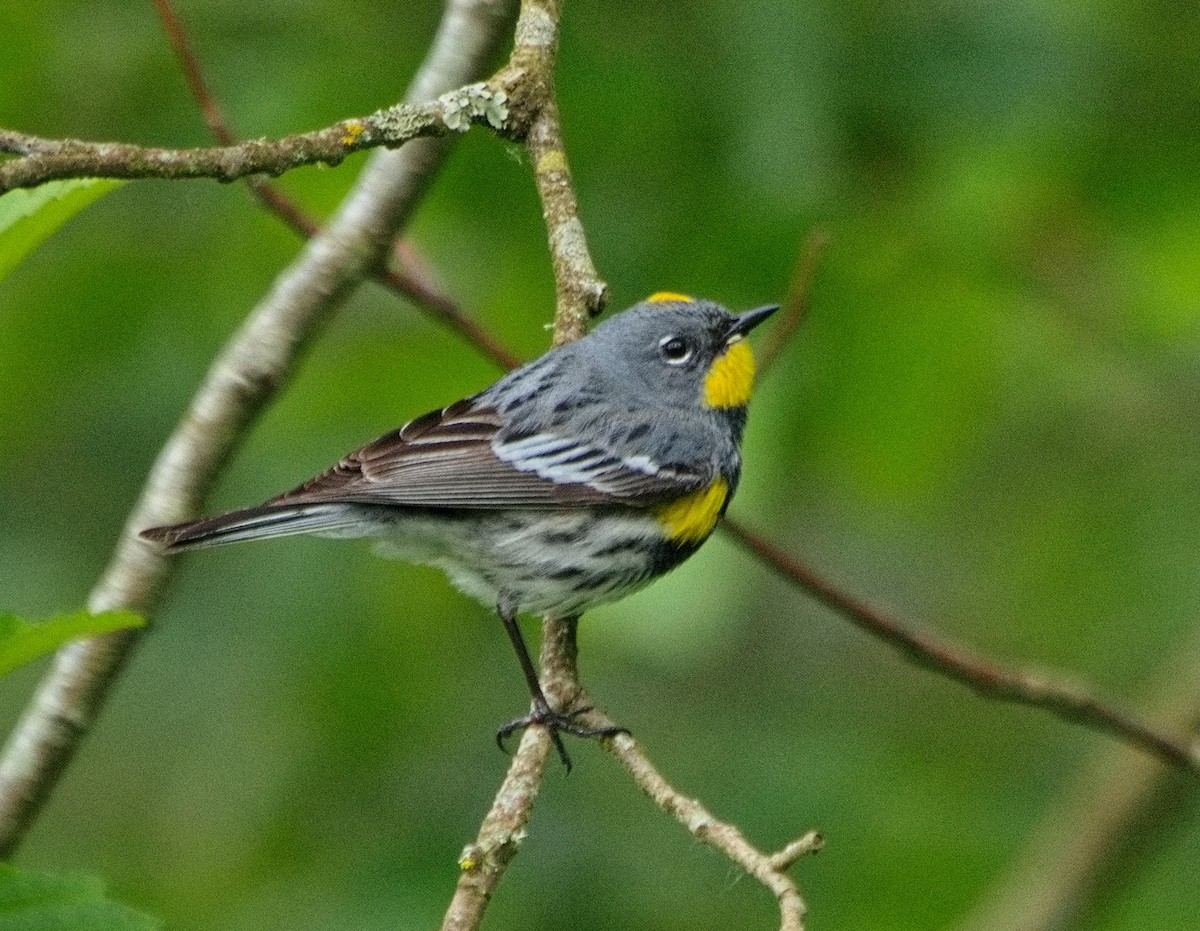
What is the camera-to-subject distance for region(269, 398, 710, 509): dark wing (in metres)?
4.38

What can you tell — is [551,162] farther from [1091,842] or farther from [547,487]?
[1091,842]

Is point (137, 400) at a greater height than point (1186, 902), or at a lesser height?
greater

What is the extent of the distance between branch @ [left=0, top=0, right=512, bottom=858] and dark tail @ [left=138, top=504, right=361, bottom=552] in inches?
7.4

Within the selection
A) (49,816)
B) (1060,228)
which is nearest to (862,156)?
(1060,228)

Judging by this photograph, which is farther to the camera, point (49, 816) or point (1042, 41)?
point (49, 816)

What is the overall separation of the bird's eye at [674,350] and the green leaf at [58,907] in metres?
3.05

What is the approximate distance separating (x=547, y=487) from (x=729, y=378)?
792mm

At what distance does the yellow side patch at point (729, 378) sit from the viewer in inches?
197

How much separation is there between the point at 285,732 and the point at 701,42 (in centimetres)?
294

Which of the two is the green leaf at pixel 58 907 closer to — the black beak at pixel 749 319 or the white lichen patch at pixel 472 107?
the white lichen patch at pixel 472 107

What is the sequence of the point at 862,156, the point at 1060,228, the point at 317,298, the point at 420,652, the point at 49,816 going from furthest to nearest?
the point at 49,816, the point at 420,652, the point at 1060,228, the point at 862,156, the point at 317,298

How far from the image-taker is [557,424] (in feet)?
15.4

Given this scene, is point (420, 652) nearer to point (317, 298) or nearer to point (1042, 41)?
point (317, 298)

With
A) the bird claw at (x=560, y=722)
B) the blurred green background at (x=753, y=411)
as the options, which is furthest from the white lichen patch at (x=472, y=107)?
the bird claw at (x=560, y=722)
